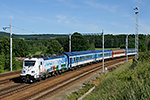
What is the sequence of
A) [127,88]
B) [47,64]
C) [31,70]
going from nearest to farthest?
[127,88] < [31,70] < [47,64]

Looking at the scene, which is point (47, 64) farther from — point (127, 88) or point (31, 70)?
point (127, 88)

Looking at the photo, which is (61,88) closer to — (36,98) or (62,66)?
(36,98)

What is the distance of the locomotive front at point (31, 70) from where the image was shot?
718 inches

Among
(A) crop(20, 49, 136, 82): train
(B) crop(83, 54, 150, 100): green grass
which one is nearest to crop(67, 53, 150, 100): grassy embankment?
(B) crop(83, 54, 150, 100): green grass

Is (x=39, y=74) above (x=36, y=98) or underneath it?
above

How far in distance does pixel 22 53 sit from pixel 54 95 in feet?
183

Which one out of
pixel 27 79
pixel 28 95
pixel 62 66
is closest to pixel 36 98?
pixel 28 95

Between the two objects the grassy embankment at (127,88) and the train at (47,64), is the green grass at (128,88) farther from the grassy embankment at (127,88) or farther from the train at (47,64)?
the train at (47,64)

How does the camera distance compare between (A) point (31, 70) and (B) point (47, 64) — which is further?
(B) point (47, 64)

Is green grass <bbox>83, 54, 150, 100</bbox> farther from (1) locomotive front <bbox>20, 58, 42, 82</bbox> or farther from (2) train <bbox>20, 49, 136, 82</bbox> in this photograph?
(2) train <bbox>20, 49, 136, 82</bbox>

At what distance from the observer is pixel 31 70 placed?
18.2 metres

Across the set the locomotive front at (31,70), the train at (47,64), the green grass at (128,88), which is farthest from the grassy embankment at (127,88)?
the train at (47,64)

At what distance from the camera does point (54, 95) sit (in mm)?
14945

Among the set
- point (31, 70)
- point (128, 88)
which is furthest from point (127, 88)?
point (31, 70)
